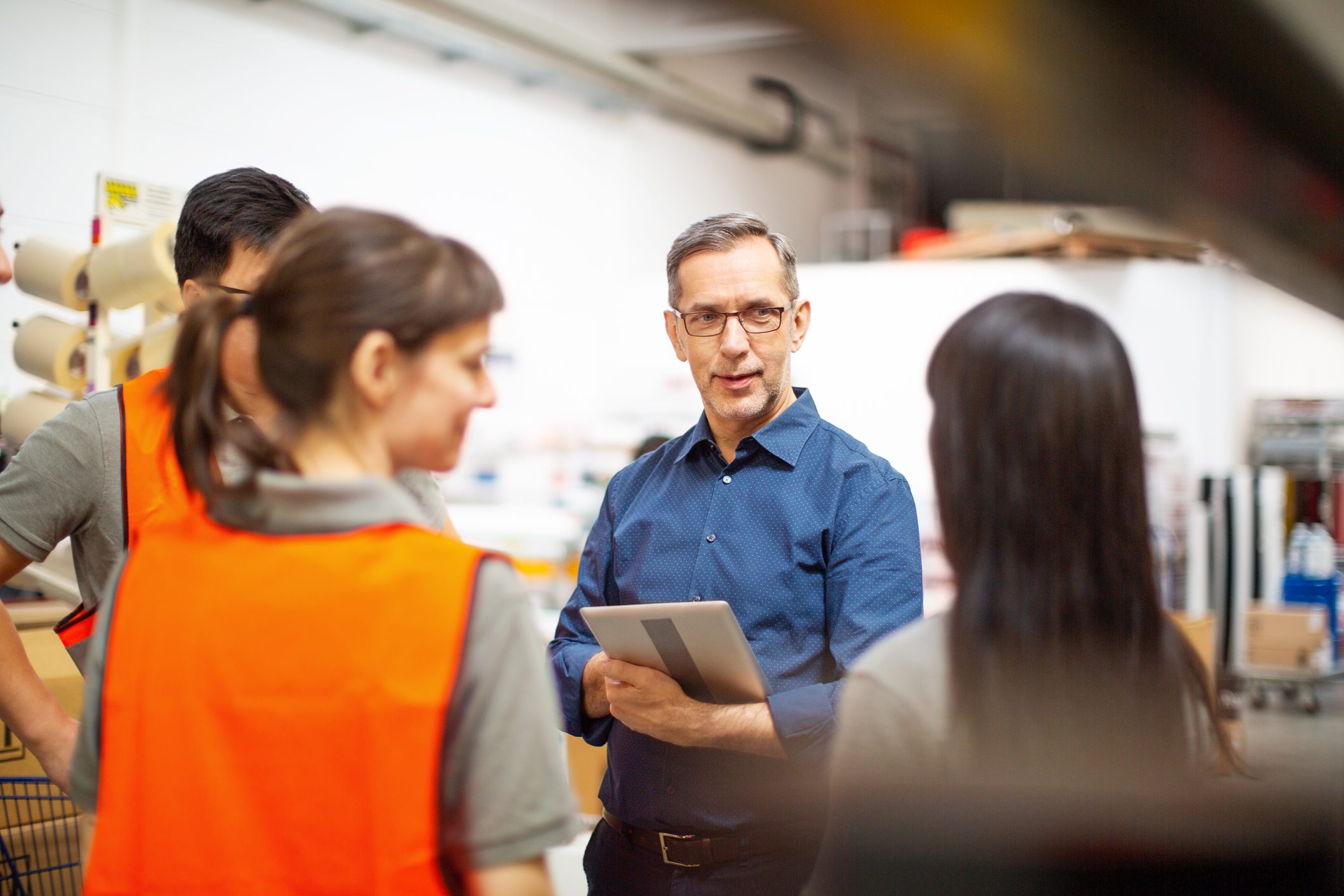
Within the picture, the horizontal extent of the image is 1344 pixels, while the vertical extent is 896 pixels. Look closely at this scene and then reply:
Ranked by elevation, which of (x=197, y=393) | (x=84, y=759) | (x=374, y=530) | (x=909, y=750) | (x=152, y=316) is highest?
(x=152, y=316)

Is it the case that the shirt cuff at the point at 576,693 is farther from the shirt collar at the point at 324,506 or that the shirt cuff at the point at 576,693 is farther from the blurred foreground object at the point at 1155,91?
the blurred foreground object at the point at 1155,91

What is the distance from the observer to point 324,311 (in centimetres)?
76

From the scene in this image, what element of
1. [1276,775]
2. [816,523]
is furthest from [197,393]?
[816,523]

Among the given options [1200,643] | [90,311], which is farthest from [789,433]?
[90,311]

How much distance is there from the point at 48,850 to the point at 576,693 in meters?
1.33

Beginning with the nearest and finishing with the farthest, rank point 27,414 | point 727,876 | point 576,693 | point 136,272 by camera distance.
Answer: point 727,876 → point 576,693 → point 136,272 → point 27,414

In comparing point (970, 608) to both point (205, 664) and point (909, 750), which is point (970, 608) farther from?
point (205, 664)

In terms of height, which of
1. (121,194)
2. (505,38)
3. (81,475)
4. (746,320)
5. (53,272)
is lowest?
(81,475)

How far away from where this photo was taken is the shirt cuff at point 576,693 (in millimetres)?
1611

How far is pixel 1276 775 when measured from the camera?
0.31m

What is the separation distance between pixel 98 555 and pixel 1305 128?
4.77ft

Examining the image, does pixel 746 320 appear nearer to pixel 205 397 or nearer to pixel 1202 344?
pixel 205 397

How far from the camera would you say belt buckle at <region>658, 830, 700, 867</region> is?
147 cm

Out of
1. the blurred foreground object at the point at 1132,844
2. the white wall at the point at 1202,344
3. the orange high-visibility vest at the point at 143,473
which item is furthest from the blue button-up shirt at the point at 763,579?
→ the blurred foreground object at the point at 1132,844
